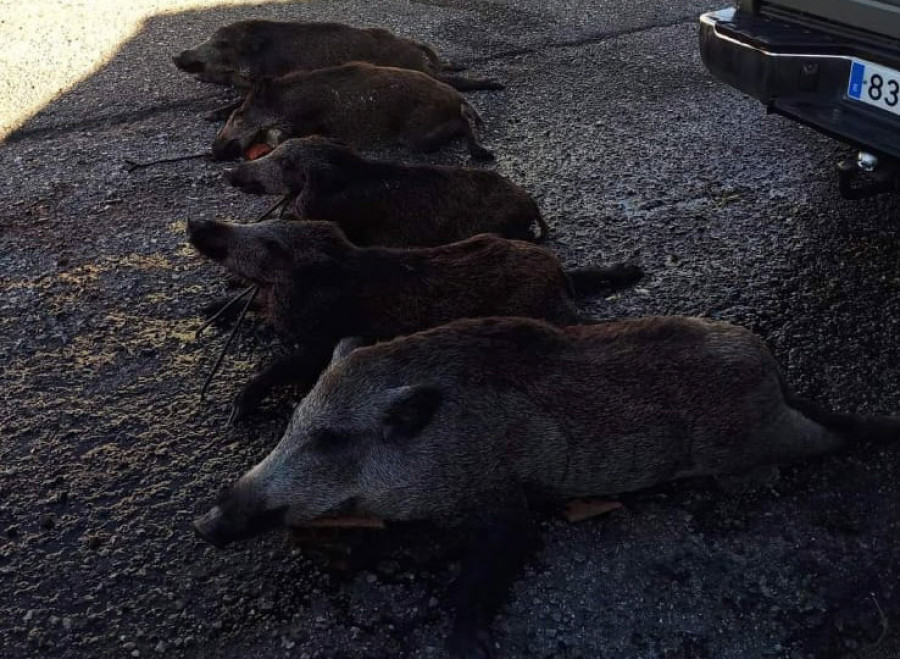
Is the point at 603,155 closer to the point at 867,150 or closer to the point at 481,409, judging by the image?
the point at 867,150

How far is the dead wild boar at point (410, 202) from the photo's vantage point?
17.3ft

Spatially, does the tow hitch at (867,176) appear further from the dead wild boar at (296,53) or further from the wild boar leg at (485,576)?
the dead wild boar at (296,53)

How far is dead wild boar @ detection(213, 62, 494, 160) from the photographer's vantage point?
6914mm

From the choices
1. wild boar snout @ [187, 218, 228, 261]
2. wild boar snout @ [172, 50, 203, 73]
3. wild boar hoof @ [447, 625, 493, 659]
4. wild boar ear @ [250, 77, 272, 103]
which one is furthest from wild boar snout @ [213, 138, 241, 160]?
wild boar hoof @ [447, 625, 493, 659]

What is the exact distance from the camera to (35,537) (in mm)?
3719

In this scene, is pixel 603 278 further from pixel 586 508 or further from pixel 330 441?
pixel 330 441

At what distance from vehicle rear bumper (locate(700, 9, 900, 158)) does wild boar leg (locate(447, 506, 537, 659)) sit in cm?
261

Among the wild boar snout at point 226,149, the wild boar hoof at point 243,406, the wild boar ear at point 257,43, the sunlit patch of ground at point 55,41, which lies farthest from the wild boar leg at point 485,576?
the sunlit patch of ground at point 55,41

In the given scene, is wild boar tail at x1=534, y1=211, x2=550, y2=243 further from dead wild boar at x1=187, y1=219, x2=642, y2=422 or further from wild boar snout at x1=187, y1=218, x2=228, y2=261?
wild boar snout at x1=187, y1=218, x2=228, y2=261

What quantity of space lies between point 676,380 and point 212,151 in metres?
4.68

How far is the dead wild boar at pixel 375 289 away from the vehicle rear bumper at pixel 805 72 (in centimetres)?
157

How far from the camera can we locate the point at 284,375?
4352 mm

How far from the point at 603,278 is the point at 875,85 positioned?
1701mm

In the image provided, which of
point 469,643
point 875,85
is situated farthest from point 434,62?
point 469,643
